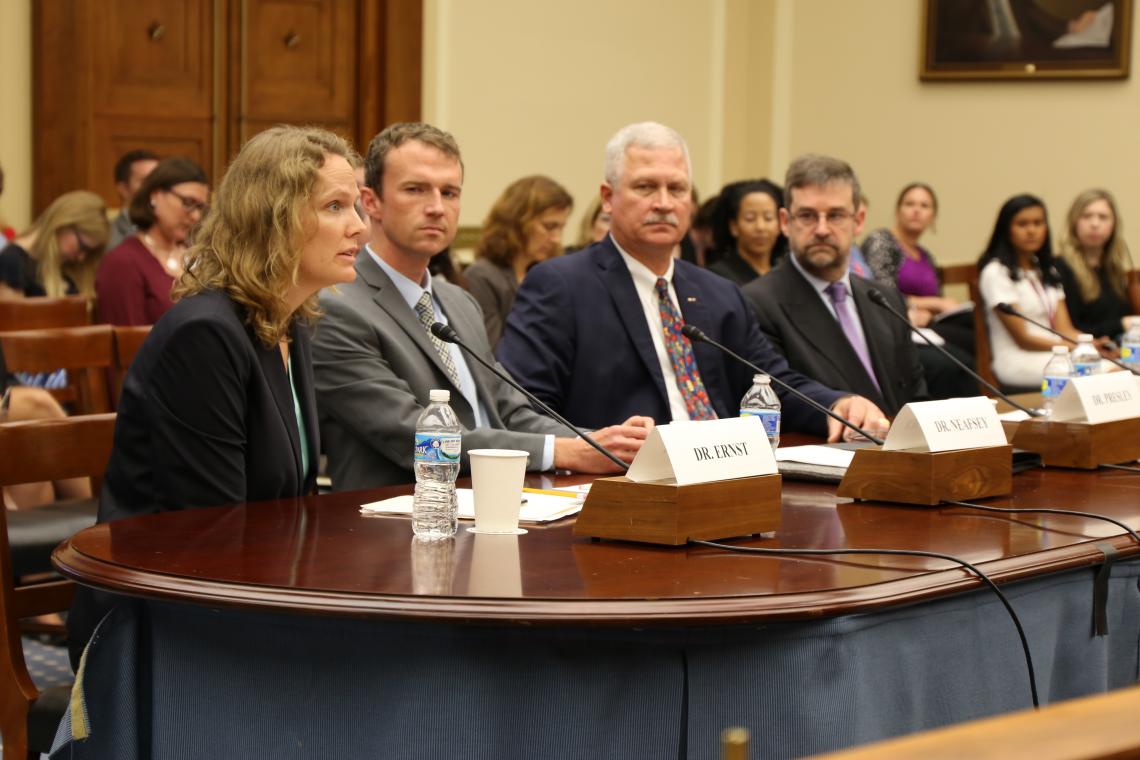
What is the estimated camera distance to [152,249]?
5527mm

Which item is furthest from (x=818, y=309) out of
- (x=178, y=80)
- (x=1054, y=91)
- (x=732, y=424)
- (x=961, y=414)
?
(x=1054, y=91)

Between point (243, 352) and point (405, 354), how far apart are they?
1.99ft

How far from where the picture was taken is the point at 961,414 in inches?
100

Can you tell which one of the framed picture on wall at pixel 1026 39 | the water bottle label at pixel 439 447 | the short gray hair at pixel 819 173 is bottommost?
the water bottle label at pixel 439 447

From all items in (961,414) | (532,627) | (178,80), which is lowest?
(532,627)

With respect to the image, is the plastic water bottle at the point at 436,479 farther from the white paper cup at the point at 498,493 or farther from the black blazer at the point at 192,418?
the black blazer at the point at 192,418

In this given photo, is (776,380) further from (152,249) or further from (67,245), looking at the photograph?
(67,245)

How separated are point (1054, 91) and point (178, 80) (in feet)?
15.7

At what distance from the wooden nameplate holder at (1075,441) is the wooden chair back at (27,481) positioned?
1.66 metres

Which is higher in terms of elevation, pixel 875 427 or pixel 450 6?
pixel 450 6

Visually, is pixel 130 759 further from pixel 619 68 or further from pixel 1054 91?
pixel 1054 91

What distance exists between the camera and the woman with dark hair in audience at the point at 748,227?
642 cm

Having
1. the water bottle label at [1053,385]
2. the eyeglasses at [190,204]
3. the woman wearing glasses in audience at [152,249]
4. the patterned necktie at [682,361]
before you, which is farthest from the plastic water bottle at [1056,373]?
the eyeglasses at [190,204]

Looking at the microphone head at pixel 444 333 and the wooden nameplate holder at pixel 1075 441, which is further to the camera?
the wooden nameplate holder at pixel 1075 441
